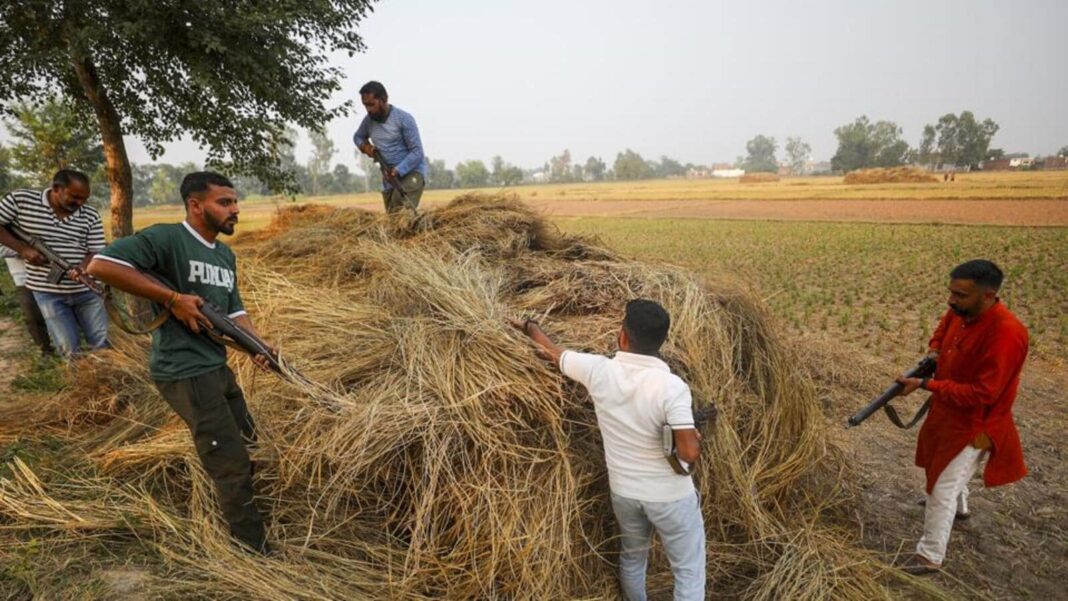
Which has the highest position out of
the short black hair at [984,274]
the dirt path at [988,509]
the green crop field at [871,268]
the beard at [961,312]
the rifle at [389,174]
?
the rifle at [389,174]

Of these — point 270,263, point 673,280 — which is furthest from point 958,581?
point 270,263

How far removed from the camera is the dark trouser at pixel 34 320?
4.90m

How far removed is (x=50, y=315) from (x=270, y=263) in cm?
171

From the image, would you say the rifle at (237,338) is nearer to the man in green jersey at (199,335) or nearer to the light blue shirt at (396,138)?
the man in green jersey at (199,335)

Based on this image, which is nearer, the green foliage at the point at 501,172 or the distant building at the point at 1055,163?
the distant building at the point at 1055,163

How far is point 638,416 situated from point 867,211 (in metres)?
30.0

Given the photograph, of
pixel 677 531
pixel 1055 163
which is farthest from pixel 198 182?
pixel 1055 163

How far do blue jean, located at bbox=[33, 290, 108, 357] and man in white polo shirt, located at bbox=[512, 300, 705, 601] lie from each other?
174 inches

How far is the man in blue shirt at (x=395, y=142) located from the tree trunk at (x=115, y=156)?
8.50 ft

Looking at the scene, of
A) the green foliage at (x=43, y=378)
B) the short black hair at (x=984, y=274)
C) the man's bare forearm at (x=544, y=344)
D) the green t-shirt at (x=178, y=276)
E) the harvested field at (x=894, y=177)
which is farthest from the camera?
the harvested field at (x=894, y=177)

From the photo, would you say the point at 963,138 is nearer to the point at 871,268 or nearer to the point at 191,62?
the point at 871,268

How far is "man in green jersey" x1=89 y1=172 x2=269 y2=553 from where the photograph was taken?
2.18m

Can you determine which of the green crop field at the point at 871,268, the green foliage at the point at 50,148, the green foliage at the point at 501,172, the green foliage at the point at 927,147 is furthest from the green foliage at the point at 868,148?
the green foliage at the point at 50,148

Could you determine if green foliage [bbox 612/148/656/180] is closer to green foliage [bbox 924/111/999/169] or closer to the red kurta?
green foliage [bbox 924/111/999/169]
